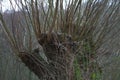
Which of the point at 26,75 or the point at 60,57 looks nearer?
the point at 60,57

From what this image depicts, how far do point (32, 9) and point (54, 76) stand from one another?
44.7 inches

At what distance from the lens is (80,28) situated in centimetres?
473

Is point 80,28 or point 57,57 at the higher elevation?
point 80,28

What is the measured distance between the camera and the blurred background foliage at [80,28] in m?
4.63

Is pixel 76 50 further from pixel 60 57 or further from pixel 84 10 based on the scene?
pixel 84 10

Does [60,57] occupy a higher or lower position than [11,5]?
lower

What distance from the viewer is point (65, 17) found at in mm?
4656

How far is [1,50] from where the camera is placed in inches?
377

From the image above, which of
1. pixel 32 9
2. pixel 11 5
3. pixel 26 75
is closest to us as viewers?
pixel 32 9

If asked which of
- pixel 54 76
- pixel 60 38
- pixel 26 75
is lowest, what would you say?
pixel 26 75

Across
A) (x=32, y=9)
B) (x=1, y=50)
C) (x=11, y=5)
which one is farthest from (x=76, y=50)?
(x=1, y=50)

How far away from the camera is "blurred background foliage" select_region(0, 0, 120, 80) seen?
15.2 ft

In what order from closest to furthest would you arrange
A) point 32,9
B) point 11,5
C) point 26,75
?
point 32,9 < point 11,5 < point 26,75

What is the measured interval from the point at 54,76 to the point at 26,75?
4.37 m
